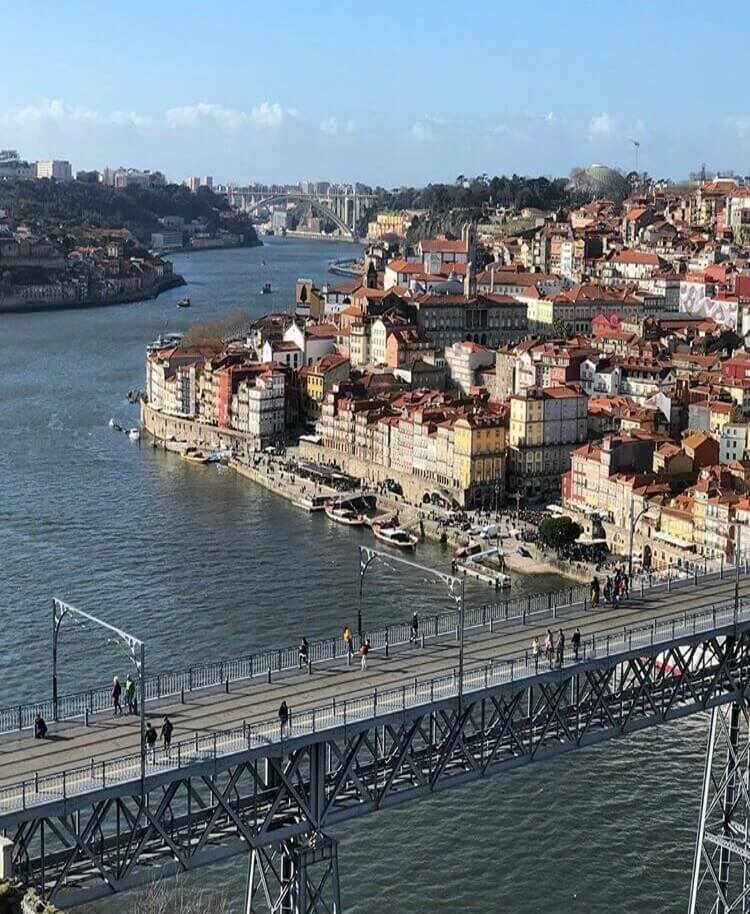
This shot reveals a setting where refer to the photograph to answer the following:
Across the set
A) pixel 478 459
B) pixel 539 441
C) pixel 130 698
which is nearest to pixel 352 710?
pixel 130 698

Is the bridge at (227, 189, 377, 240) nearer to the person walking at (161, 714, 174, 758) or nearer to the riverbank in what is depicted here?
the riverbank

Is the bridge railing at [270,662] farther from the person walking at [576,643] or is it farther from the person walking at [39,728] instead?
the person walking at [576,643]

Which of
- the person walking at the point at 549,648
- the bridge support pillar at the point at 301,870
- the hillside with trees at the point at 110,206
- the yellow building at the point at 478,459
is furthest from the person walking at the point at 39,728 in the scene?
the hillside with trees at the point at 110,206

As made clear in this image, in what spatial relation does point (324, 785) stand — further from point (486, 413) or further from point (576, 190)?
point (576, 190)

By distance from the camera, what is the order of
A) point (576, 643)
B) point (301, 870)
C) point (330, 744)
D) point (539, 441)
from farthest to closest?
point (539, 441), point (576, 643), point (330, 744), point (301, 870)

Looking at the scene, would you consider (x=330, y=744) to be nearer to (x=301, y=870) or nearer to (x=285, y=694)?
(x=301, y=870)

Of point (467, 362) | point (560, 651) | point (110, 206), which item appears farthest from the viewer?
point (110, 206)

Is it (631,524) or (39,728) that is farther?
(631,524)
